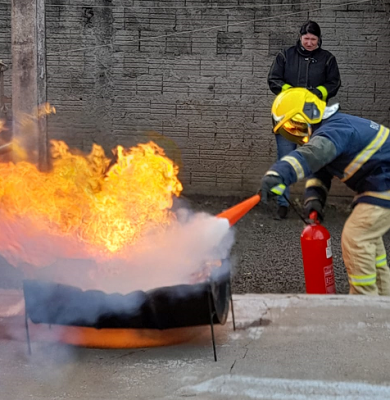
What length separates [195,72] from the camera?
962 centimetres

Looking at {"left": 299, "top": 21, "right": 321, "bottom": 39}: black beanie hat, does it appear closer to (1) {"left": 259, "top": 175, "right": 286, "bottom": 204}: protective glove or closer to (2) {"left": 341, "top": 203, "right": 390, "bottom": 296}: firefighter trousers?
(2) {"left": 341, "top": 203, "right": 390, "bottom": 296}: firefighter trousers

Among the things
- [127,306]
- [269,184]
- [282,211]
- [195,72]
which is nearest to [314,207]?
[269,184]

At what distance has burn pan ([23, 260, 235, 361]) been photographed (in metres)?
4.02

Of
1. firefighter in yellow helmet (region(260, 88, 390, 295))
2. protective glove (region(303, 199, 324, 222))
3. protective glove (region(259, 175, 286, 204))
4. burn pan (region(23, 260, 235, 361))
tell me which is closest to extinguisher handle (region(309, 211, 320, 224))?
protective glove (region(303, 199, 324, 222))

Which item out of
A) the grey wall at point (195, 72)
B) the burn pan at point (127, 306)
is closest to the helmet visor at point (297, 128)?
the burn pan at point (127, 306)

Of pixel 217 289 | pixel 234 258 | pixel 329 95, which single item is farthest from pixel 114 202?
pixel 329 95

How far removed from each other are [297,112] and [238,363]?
84.7 inches

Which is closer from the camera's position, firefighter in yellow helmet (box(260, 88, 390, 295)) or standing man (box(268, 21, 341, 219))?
firefighter in yellow helmet (box(260, 88, 390, 295))

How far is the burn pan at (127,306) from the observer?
4.02 meters

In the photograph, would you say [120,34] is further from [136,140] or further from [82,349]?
[82,349]

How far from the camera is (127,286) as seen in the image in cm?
451

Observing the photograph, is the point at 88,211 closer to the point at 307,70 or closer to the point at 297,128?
the point at 297,128

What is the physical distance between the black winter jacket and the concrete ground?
418cm

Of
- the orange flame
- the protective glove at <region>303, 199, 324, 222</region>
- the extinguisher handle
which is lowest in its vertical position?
the extinguisher handle
